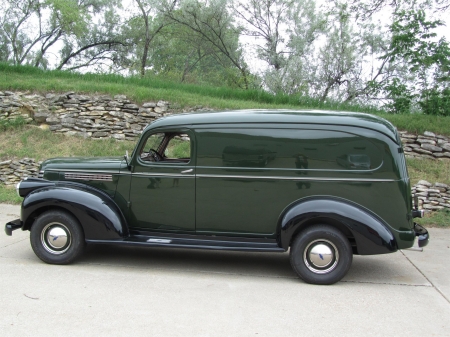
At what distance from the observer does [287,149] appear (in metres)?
5.49

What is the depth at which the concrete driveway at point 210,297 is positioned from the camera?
4051mm

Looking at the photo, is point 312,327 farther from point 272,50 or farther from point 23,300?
point 272,50

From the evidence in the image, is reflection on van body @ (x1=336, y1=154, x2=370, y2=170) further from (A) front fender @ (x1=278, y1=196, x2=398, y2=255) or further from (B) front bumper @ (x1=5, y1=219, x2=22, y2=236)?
(B) front bumper @ (x1=5, y1=219, x2=22, y2=236)

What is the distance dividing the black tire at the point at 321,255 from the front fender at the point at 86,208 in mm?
2236

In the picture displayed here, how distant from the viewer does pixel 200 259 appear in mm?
6418

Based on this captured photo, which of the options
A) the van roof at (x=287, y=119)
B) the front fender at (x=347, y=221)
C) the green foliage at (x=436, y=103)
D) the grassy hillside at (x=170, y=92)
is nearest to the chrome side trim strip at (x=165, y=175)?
the van roof at (x=287, y=119)

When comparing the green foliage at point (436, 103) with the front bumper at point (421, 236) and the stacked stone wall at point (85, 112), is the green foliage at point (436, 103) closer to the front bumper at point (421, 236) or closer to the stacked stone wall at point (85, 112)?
the stacked stone wall at point (85, 112)

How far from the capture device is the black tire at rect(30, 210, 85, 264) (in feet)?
18.9

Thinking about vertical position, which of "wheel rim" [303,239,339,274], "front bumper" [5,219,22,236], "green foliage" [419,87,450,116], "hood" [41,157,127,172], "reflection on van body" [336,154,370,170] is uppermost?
"green foliage" [419,87,450,116]

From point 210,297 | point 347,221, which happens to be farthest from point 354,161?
point 210,297

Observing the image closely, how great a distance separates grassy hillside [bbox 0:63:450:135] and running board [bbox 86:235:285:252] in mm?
7370

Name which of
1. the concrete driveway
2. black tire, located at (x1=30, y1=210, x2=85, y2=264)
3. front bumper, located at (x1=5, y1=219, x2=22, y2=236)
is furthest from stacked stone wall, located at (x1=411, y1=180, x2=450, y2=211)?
front bumper, located at (x1=5, y1=219, x2=22, y2=236)

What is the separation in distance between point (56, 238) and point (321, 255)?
11.1ft

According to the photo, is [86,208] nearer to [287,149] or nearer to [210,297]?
[210,297]
